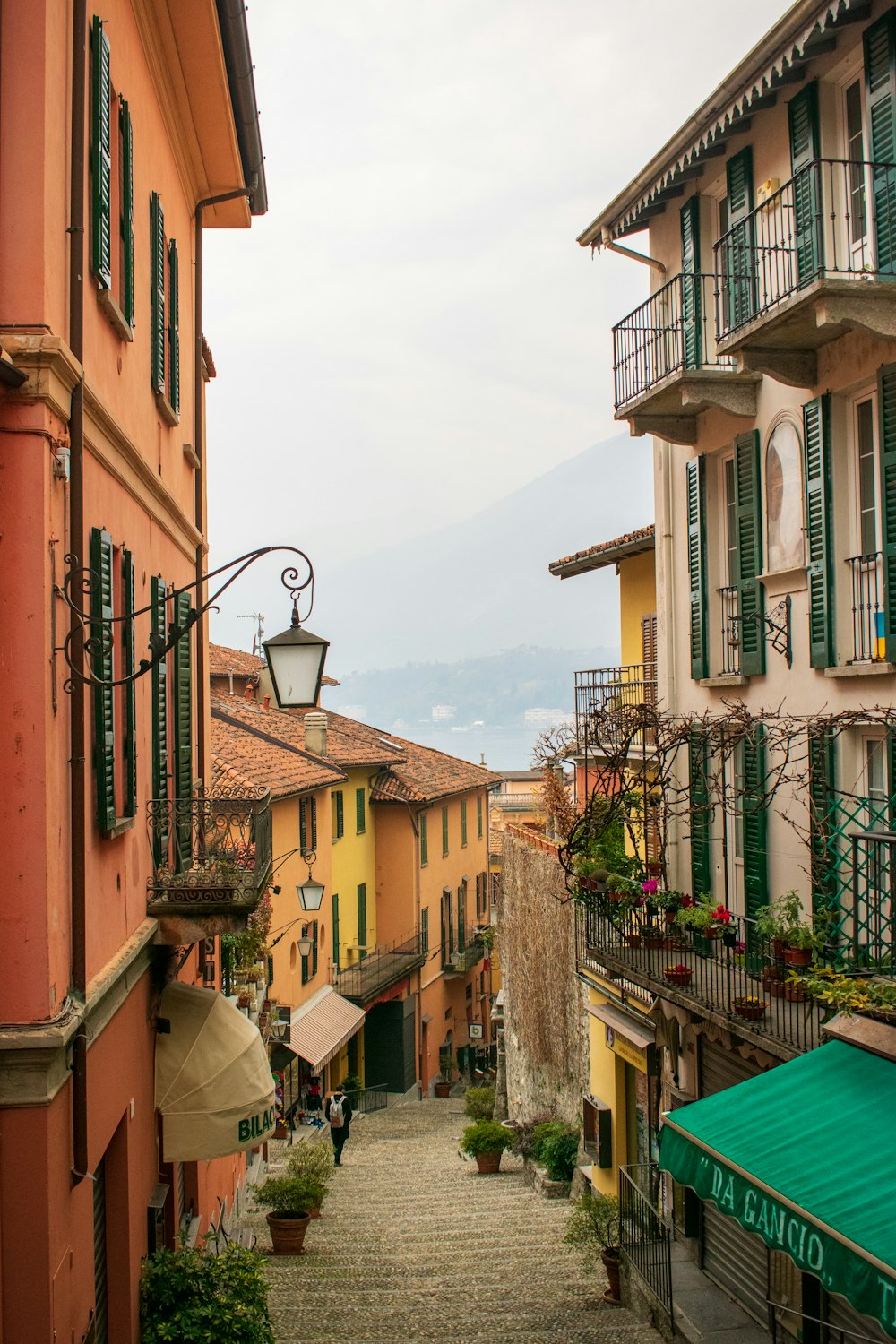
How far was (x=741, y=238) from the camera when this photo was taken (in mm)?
13859

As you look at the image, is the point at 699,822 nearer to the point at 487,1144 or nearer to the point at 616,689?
the point at 616,689

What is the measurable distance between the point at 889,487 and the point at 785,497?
88.2 inches

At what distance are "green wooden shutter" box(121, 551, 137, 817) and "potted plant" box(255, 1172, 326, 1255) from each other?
9723mm

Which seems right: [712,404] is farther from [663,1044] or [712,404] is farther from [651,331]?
[663,1044]

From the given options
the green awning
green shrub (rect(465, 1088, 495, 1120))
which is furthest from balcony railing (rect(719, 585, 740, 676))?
green shrub (rect(465, 1088, 495, 1120))

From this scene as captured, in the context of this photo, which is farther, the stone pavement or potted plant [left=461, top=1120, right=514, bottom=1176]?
potted plant [left=461, top=1120, right=514, bottom=1176]

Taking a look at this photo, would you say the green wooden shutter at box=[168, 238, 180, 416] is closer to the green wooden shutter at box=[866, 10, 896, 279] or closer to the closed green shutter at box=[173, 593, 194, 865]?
the closed green shutter at box=[173, 593, 194, 865]

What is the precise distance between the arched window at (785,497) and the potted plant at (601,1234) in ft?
25.1

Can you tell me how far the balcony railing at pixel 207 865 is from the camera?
33.1 ft

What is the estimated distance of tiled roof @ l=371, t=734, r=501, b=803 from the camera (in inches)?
1710

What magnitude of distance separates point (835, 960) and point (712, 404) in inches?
241

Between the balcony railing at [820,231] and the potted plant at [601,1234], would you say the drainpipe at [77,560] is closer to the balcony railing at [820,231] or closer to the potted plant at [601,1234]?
the balcony railing at [820,231]

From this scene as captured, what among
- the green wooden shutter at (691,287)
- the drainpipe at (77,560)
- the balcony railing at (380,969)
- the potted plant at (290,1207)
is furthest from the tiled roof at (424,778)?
the drainpipe at (77,560)

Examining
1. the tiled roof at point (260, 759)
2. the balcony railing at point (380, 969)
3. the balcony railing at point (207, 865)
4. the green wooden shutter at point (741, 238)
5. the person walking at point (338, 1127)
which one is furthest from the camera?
the balcony railing at point (380, 969)
